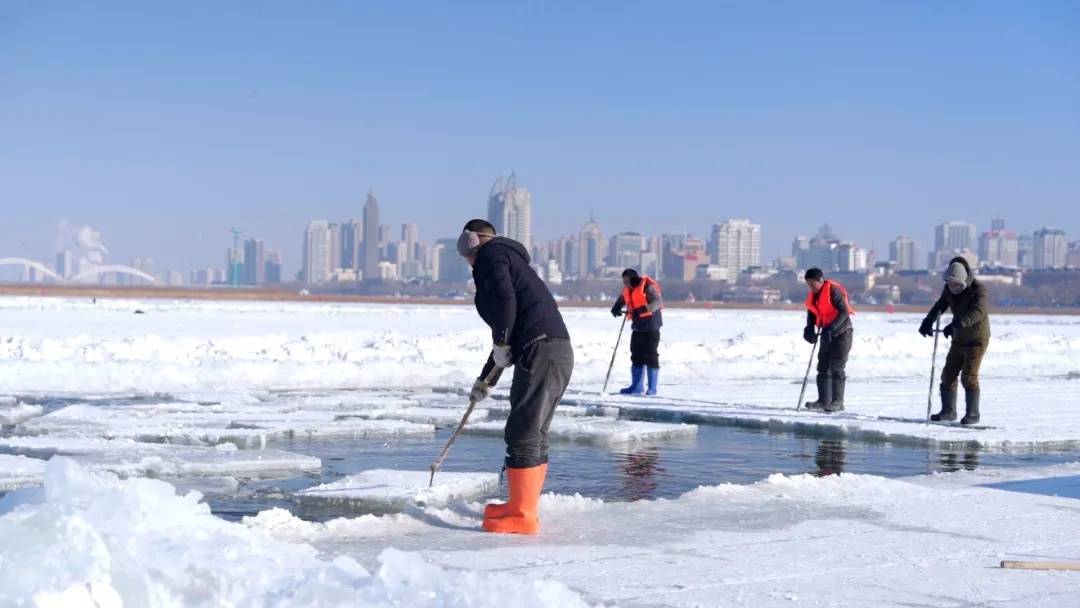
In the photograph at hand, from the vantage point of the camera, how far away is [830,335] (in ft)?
A: 44.6

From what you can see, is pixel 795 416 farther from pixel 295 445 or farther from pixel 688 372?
pixel 688 372

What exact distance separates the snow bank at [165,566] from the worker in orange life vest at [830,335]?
966 centimetres

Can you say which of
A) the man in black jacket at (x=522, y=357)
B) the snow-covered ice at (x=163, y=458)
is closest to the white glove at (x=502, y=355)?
the man in black jacket at (x=522, y=357)

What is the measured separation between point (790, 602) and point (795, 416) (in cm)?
830

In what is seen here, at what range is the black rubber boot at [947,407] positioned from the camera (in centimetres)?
1262

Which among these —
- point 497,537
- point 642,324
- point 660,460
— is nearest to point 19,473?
Answer: point 497,537

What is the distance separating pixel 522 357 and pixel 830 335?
7932 mm

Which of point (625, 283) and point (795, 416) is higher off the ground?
point (625, 283)

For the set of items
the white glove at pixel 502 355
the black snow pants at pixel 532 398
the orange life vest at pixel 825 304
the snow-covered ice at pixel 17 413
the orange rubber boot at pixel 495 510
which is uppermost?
the orange life vest at pixel 825 304

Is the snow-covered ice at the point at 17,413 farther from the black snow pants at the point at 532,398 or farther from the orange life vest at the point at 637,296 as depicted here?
the black snow pants at the point at 532,398

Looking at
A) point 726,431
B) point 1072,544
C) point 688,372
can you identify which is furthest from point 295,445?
point 688,372

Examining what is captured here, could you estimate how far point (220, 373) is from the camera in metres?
17.6

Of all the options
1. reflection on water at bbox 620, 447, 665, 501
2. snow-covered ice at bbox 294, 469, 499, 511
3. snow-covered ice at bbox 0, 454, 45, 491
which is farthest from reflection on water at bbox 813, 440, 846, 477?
snow-covered ice at bbox 0, 454, 45, 491

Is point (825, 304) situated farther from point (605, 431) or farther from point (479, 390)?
point (479, 390)
